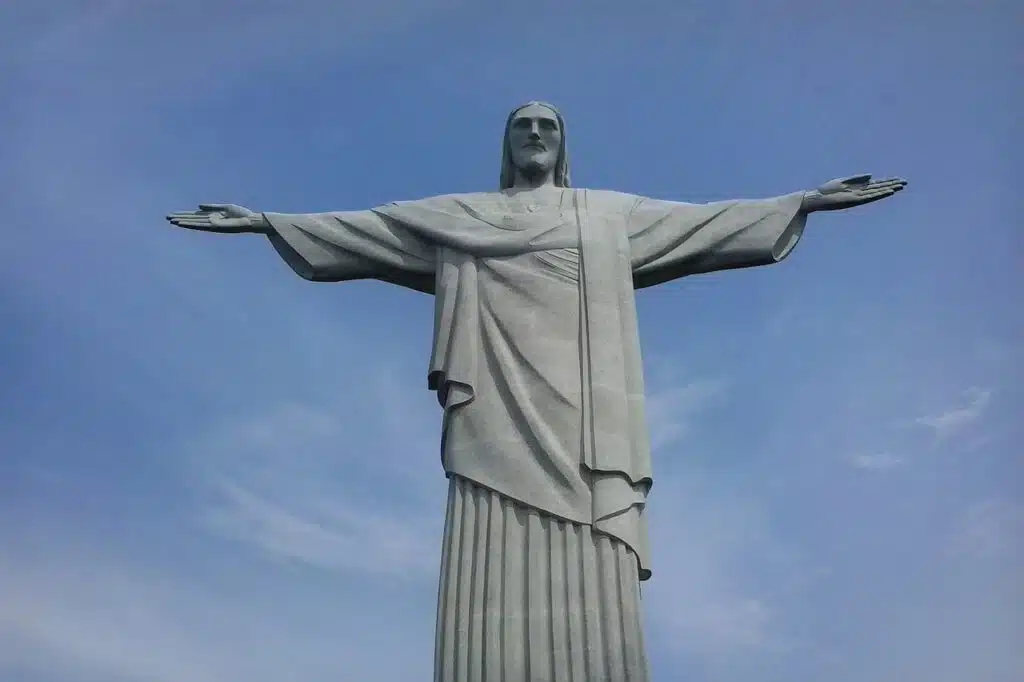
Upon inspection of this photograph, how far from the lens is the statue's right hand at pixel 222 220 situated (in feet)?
47.2

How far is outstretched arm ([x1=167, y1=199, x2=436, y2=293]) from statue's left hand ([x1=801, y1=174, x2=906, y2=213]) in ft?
13.7

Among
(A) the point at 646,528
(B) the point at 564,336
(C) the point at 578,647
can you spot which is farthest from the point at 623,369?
(C) the point at 578,647

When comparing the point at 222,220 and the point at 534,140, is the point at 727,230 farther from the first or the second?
the point at 222,220

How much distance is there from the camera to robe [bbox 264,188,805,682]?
1202 cm

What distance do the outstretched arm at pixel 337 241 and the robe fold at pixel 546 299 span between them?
2cm

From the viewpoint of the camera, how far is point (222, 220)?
569 inches

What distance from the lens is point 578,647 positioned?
11.8 m

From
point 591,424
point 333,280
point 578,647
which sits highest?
point 333,280

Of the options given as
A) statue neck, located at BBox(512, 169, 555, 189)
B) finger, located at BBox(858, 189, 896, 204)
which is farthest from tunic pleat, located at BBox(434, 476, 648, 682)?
finger, located at BBox(858, 189, 896, 204)

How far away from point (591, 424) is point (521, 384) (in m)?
0.83

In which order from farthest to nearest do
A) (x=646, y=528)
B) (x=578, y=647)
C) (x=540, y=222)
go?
(x=540, y=222) < (x=646, y=528) < (x=578, y=647)

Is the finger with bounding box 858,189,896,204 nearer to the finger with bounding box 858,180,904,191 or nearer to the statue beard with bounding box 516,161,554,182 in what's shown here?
the finger with bounding box 858,180,904,191

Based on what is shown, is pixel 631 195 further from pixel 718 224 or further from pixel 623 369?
pixel 623 369

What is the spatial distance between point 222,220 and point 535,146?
11.7ft
